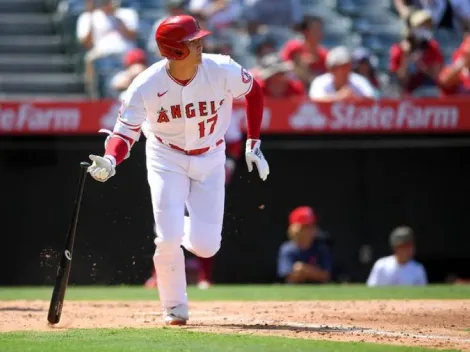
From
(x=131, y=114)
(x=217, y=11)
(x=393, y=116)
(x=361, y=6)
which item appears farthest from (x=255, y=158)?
(x=361, y=6)

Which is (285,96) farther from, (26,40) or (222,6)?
(26,40)

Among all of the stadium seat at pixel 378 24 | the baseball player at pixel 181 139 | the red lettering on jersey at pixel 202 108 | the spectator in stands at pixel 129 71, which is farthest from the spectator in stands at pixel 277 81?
the red lettering on jersey at pixel 202 108

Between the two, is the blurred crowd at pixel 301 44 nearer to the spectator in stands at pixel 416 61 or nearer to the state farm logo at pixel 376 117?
the spectator in stands at pixel 416 61

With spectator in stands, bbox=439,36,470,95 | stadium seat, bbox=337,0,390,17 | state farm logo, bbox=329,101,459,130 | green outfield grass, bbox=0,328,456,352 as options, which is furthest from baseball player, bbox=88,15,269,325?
stadium seat, bbox=337,0,390,17

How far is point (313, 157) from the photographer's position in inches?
468

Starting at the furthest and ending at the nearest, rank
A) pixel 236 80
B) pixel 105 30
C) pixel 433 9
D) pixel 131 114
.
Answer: pixel 433 9 < pixel 105 30 < pixel 236 80 < pixel 131 114

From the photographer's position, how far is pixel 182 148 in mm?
6539

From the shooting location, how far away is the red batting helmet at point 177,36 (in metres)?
6.20

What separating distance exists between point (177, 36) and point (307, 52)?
6.55 metres

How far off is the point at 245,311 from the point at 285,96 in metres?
4.55

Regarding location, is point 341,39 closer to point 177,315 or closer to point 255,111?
point 255,111

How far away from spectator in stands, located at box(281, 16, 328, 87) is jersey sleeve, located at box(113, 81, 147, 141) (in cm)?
608

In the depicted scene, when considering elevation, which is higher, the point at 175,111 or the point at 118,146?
the point at 175,111

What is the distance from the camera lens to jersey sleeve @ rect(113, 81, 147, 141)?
6.31 meters
